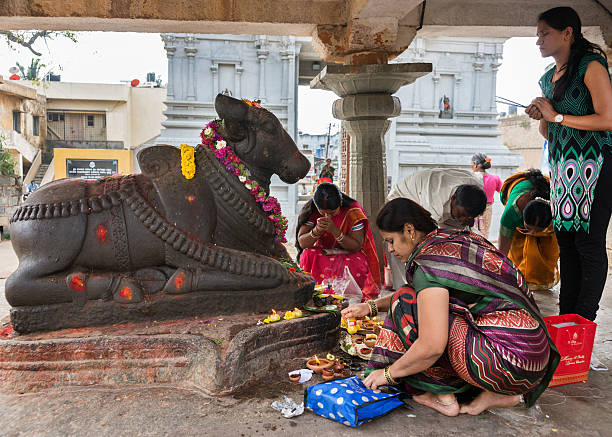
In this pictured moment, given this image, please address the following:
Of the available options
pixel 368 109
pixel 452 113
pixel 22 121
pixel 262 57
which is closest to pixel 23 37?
pixel 262 57

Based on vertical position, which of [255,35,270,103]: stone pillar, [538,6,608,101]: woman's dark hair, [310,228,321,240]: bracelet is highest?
[255,35,270,103]: stone pillar

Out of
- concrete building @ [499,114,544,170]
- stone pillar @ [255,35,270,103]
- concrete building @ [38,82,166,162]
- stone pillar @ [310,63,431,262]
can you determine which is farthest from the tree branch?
concrete building @ [499,114,544,170]

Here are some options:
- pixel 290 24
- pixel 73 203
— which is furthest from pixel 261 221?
pixel 290 24

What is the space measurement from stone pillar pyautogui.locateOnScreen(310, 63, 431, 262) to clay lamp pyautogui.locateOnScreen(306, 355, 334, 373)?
2262 mm

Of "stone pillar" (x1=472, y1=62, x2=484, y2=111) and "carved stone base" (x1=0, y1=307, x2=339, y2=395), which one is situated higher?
"stone pillar" (x1=472, y1=62, x2=484, y2=111)

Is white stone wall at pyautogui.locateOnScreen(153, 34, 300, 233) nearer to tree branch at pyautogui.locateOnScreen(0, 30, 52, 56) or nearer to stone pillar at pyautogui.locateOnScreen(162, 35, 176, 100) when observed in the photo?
stone pillar at pyautogui.locateOnScreen(162, 35, 176, 100)

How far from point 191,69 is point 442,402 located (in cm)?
1051

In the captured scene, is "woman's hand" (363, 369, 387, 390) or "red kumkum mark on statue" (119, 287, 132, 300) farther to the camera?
"red kumkum mark on statue" (119, 287, 132, 300)

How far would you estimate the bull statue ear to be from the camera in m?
2.95

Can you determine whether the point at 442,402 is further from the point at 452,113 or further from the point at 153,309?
the point at 452,113

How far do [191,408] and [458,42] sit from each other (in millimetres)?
12091

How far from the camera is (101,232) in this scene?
2.65m

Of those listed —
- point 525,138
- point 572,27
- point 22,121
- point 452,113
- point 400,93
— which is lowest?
point 572,27

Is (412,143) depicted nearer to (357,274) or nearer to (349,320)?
(357,274)
